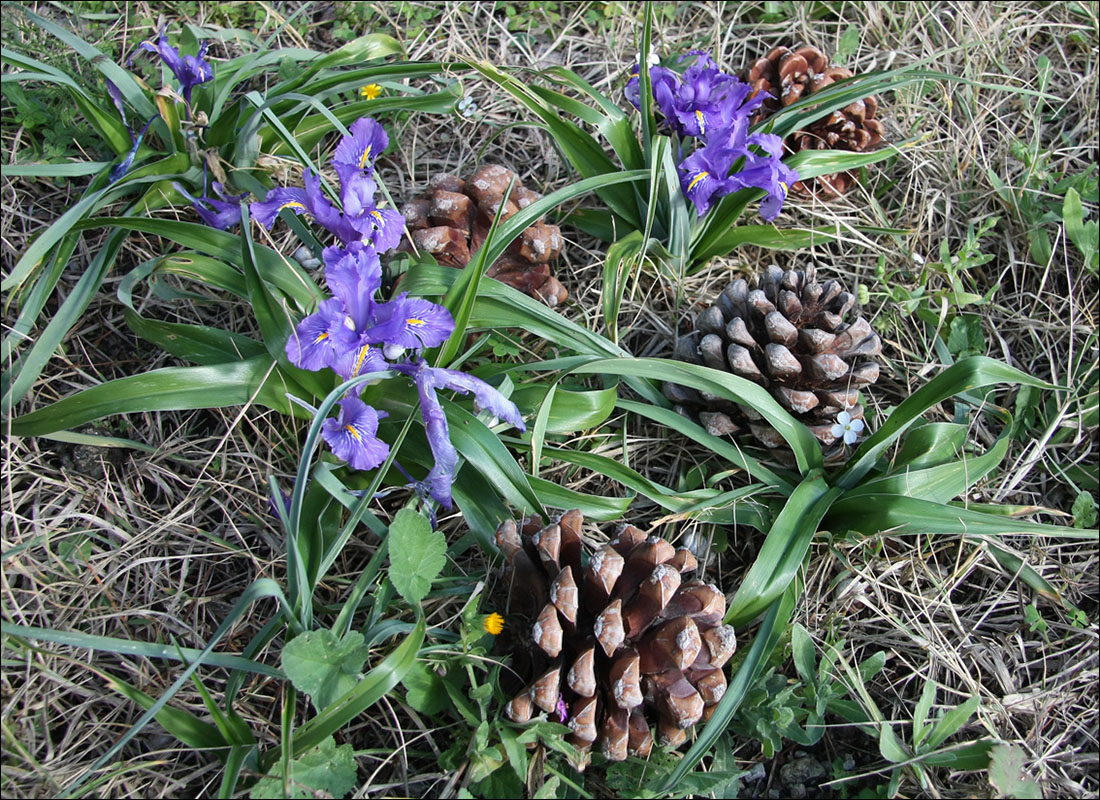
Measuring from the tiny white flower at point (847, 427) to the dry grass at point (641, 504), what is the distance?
24 cm

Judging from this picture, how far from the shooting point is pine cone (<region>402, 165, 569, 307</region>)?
1850 millimetres

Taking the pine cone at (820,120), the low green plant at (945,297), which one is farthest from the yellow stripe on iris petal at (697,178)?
the low green plant at (945,297)

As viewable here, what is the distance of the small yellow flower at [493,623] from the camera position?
4.70ft

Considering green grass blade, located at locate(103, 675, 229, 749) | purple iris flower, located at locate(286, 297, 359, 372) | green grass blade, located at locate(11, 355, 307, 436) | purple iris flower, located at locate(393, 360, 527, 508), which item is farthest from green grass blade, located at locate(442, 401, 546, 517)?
green grass blade, located at locate(103, 675, 229, 749)

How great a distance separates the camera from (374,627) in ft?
4.81

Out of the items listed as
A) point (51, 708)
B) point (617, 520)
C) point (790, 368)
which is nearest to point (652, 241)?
point (790, 368)

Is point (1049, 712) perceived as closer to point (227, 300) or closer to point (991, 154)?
point (991, 154)

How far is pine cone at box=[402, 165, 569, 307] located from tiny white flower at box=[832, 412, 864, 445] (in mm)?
714

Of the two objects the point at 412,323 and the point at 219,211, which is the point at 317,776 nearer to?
the point at 412,323

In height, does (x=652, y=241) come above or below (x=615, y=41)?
below

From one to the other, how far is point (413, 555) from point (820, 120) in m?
1.66

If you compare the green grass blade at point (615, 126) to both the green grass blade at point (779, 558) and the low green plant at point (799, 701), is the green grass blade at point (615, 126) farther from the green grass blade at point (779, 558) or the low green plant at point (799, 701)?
the low green plant at point (799, 701)

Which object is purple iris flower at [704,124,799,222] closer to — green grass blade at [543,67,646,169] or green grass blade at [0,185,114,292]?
green grass blade at [543,67,646,169]

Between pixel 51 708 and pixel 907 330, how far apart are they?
214cm
